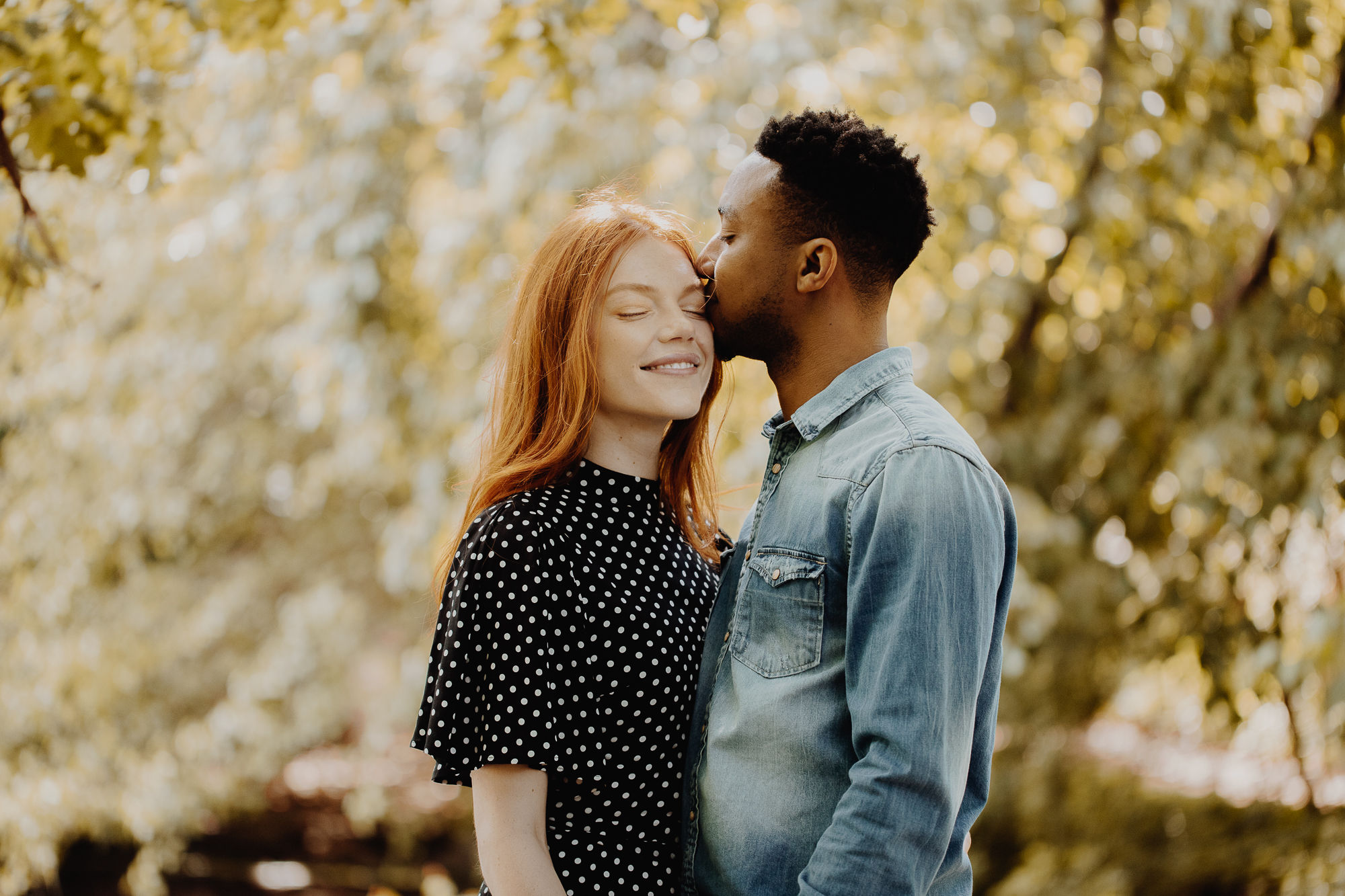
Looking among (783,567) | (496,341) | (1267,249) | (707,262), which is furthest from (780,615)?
(1267,249)

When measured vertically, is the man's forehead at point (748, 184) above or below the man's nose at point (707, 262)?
above

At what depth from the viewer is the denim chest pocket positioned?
4.76 feet

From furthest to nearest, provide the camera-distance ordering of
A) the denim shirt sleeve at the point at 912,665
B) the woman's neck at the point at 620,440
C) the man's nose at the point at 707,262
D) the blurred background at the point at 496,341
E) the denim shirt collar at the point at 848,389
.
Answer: the blurred background at the point at 496,341 → the woman's neck at the point at 620,440 → the man's nose at the point at 707,262 → the denim shirt collar at the point at 848,389 → the denim shirt sleeve at the point at 912,665

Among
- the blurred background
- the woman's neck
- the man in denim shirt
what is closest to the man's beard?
the man in denim shirt

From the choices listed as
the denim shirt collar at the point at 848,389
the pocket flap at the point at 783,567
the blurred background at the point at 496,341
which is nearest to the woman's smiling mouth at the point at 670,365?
the denim shirt collar at the point at 848,389

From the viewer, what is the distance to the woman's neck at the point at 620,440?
1843 mm

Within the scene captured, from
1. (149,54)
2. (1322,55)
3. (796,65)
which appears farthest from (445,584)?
(1322,55)

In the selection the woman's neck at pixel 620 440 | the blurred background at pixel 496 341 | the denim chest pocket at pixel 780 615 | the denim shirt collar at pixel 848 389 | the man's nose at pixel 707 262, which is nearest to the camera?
the denim chest pocket at pixel 780 615

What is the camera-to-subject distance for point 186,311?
5945 millimetres

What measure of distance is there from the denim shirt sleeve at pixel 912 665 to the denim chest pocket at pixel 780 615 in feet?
0.32

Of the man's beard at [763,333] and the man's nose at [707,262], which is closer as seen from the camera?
the man's beard at [763,333]

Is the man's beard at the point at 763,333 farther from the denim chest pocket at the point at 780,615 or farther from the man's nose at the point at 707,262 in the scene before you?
the denim chest pocket at the point at 780,615

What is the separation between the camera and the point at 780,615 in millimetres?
1497

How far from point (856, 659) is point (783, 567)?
8.5 inches
